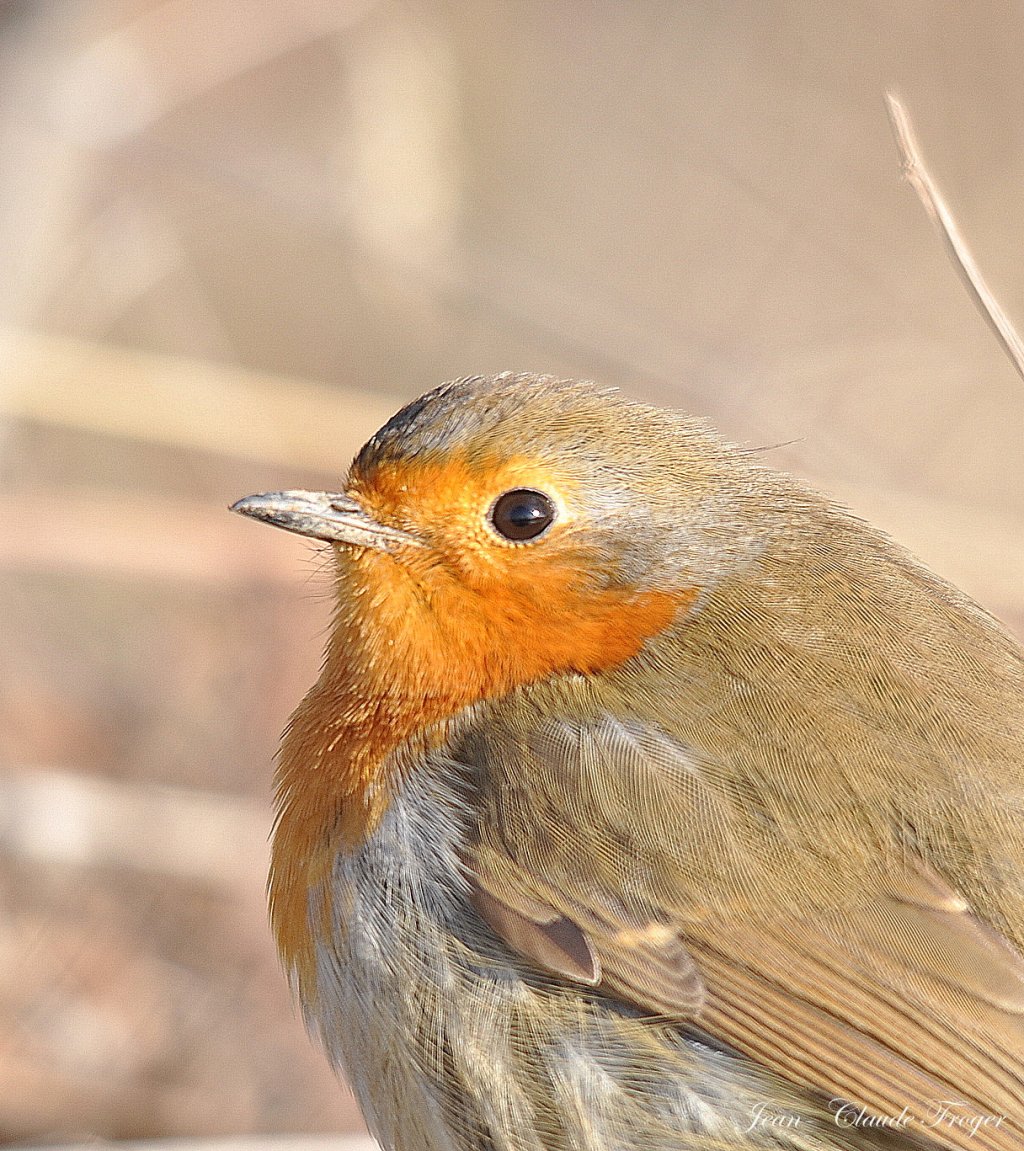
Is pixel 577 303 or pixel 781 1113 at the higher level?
pixel 577 303

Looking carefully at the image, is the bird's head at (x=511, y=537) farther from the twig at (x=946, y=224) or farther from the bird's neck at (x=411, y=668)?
the twig at (x=946, y=224)

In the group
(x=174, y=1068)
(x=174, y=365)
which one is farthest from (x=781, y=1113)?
(x=174, y=365)

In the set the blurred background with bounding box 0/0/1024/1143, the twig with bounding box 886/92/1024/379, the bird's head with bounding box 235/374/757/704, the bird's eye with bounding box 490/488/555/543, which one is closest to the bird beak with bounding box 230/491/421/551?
the bird's head with bounding box 235/374/757/704

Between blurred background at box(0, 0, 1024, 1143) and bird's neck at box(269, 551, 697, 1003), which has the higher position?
blurred background at box(0, 0, 1024, 1143)

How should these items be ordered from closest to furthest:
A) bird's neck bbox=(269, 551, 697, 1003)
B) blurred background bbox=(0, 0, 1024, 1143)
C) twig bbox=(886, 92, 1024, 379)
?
twig bbox=(886, 92, 1024, 379) → bird's neck bbox=(269, 551, 697, 1003) → blurred background bbox=(0, 0, 1024, 1143)

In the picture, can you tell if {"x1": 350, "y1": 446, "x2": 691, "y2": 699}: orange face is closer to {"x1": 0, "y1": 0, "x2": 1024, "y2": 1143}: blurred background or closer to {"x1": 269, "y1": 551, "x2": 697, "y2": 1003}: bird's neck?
{"x1": 269, "y1": 551, "x2": 697, "y2": 1003}: bird's neck

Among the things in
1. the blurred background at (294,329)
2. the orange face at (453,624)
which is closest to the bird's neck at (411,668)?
the orange face at (453,624)

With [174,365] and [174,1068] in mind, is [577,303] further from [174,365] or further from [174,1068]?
[174,1068]
